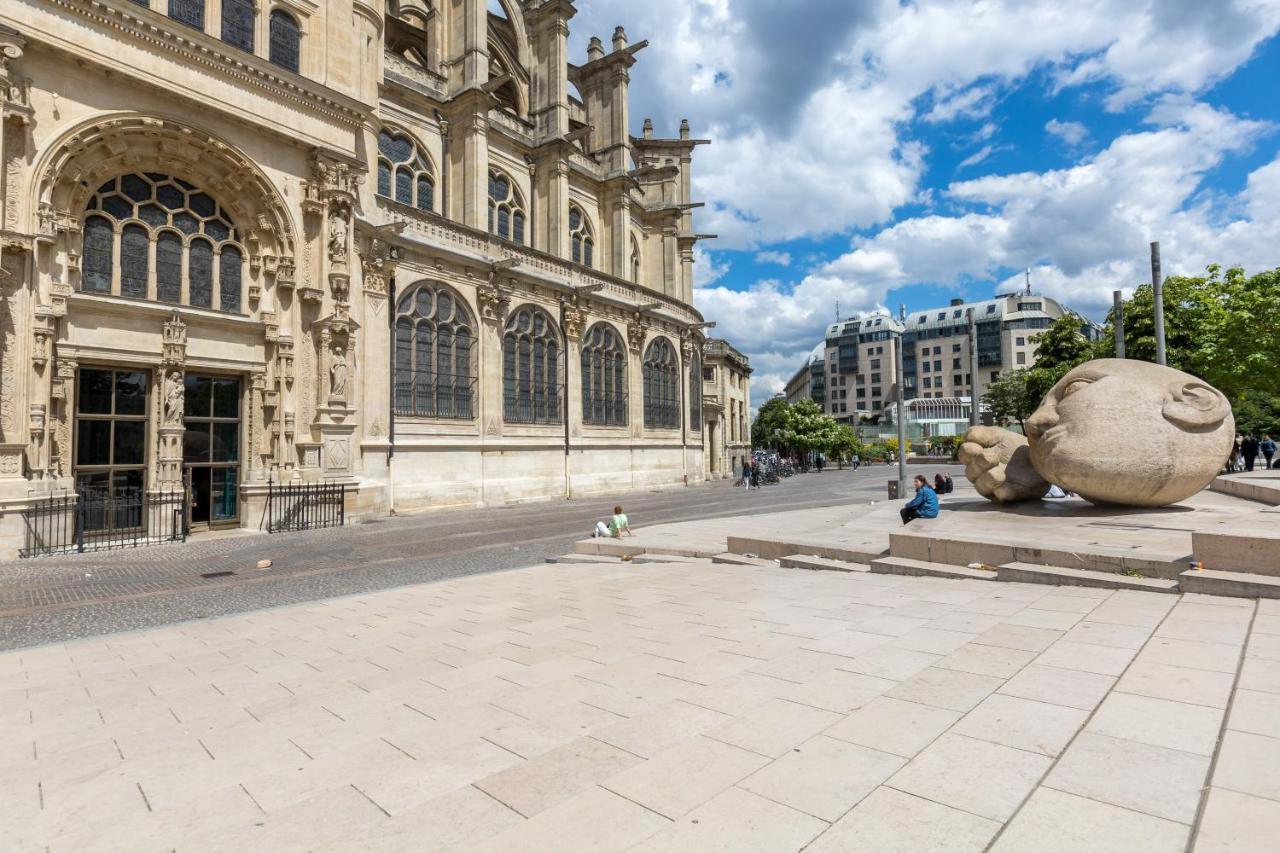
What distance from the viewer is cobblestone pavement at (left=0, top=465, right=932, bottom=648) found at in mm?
8445

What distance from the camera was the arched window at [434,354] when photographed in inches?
940

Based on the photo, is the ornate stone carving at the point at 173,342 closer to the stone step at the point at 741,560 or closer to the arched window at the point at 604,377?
the stone step at the point at 741,560

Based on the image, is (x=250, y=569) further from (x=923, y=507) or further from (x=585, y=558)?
(x=923, y=507)

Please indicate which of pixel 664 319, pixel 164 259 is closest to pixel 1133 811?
pixel 164 259

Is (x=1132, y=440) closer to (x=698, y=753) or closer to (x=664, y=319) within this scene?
(x=698, y=753)

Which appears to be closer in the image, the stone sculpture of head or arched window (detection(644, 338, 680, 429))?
the stone sculpture of head

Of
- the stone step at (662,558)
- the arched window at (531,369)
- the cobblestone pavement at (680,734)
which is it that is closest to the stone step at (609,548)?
the stone step at (662,558)

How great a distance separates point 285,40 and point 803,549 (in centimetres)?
2224

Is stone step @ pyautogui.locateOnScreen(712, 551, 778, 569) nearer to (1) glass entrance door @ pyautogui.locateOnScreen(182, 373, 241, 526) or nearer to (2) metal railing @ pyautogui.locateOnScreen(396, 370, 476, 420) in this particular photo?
(1) glass entrance door @ pyautogui.locateOnScreen(182, 373, 241, 526)

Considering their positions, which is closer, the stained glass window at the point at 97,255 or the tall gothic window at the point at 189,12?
the stained glass window at the point at 97,255

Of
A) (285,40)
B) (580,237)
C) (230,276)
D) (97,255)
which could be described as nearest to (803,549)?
(230,276)

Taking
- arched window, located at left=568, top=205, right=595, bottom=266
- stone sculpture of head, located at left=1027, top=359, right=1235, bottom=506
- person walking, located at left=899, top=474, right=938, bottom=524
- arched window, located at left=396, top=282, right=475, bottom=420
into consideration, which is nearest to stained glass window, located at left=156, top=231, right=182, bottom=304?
arched window, located at left=396, top=282, right=475, bottom=420

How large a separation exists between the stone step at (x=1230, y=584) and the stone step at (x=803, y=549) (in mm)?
3564

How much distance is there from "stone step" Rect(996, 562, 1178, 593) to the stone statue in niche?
4.90 metres
